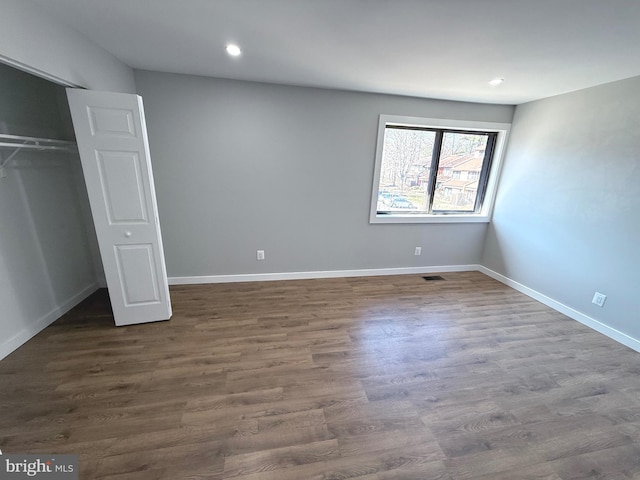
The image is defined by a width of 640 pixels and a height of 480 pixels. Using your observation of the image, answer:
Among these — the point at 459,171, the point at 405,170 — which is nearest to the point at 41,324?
the point at 405,170

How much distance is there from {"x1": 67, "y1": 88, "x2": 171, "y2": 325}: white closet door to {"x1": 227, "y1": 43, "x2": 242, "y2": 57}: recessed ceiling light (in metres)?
0.83

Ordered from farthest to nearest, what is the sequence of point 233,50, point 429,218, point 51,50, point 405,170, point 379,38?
→ point 429,218 → point 405,170 → point 233,50 → point 379,38 → point 51,50

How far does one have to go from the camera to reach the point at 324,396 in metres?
1.71

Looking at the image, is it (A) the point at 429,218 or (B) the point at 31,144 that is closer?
(B) the point at 31,144

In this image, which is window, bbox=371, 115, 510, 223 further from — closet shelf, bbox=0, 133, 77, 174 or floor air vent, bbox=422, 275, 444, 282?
closet shelf, bbox=0, 133, 77, 174

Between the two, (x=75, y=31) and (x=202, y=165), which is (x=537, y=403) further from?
(x=75, y=31)

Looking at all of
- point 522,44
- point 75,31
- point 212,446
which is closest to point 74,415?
point 212,446

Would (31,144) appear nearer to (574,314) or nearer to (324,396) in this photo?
(324,396)

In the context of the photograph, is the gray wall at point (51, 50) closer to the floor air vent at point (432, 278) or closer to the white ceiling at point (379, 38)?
the white ceiling at point (379, 38)

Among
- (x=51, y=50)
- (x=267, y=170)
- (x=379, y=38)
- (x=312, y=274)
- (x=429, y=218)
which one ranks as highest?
(x=379, y=38)

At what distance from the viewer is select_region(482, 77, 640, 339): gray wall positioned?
2350 mm

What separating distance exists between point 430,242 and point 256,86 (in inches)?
124

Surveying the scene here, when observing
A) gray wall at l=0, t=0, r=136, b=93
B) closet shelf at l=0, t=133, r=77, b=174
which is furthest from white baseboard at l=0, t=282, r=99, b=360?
gray wall at l=0, t=0, r=136, b=93

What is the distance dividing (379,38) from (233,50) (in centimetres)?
119
